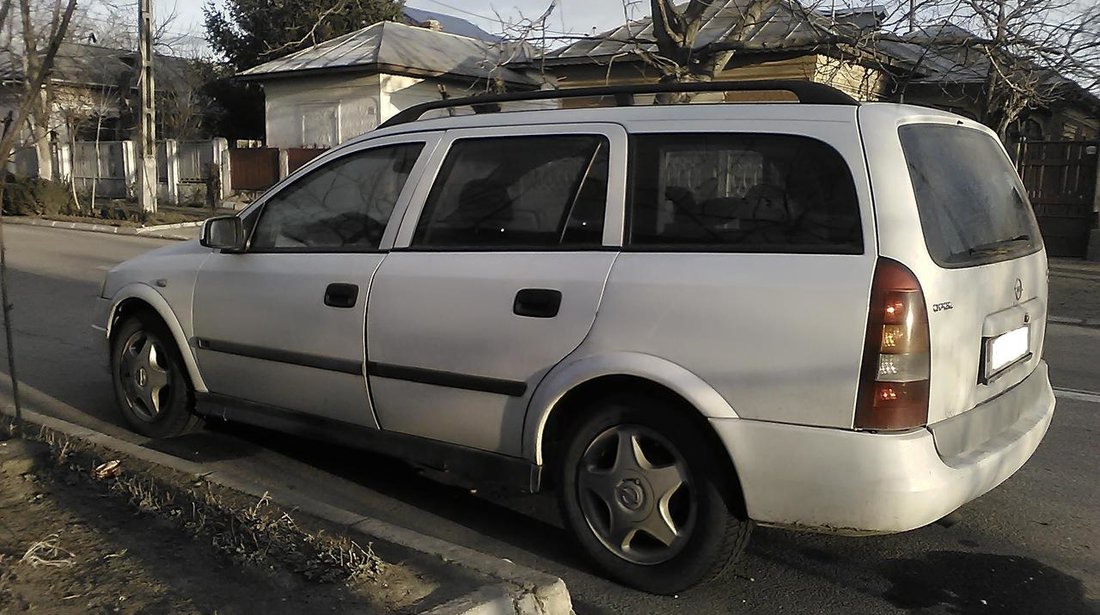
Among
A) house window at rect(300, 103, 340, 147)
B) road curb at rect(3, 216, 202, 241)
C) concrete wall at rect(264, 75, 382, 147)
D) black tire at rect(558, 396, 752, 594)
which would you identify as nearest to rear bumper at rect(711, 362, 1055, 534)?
black tire at rect(558, 396, 752, 594)

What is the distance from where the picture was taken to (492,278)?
12.8ft

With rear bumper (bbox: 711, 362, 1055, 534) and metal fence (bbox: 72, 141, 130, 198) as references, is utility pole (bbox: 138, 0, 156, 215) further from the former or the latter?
rear bumper (bbox: 711, 362, 1055, 534)

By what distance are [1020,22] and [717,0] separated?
3.21 metres

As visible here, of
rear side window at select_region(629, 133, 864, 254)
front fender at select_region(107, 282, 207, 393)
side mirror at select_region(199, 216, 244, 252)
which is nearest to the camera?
rear side window at select_region(629, 133, 864, 254)

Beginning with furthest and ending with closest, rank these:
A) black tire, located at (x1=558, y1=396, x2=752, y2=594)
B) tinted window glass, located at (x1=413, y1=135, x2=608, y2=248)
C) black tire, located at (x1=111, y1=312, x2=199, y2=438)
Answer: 1. black tire, located at (x1=111, y1=312, x2=199, y2=438)
2. tinted window glass, located at (x1=413, y1=135, x2=608, y2=248)
3. black tire, located at (x1=558, y1=396, x2=752, y2=594)

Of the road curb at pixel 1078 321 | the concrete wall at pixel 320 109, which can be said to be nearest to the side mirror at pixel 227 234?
the road curb at pixel 1078 321

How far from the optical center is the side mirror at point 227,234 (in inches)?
192

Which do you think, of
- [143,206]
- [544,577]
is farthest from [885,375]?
[143,206]

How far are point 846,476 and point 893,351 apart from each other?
0.45 m

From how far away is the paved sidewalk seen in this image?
35.8 feet

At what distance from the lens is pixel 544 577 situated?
3295 mm

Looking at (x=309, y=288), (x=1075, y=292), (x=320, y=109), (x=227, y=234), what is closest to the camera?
(x=309, y=288)

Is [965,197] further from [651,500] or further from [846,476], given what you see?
[651,500]

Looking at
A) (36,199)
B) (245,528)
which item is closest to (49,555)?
(245,528)
